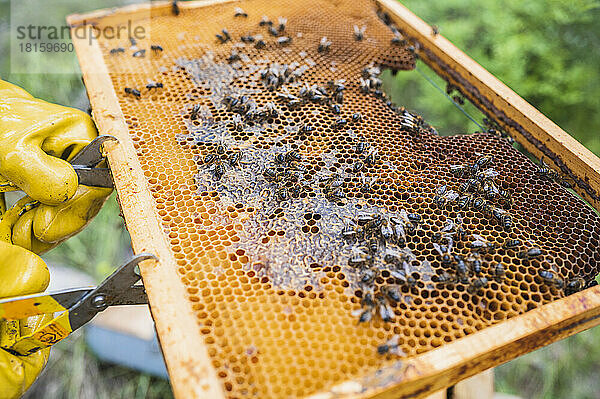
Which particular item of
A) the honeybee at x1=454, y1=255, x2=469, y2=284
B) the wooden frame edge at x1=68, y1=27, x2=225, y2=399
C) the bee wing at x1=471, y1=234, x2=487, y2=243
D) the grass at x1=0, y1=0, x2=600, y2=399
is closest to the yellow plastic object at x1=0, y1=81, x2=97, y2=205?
the wooden frame edge at x1=68, y1=27, x2=225, y2=399

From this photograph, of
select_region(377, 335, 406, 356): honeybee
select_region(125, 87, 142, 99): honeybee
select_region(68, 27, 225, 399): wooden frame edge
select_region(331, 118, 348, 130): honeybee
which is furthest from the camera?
select_region(125, 87, 142, 99): honeybee

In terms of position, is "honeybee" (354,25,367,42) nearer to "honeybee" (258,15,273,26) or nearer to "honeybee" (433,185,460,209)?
"honeybee" (258,15,273,26)

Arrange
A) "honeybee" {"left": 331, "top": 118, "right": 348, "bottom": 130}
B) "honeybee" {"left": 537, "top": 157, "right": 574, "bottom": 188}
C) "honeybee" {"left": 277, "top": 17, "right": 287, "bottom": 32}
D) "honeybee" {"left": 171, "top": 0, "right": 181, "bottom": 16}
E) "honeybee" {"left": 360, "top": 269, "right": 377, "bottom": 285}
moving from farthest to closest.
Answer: "honeybee" {"left": 171, "top": 0, "right": 181, "bottom": 16}
"honeybee" {"left": 277, "top": 17, "right": 287, "bottom": 32}
"honeybee" {"left": 331, "top": 118, "right": 348, "bottom": 130}
"honeybee" {"left": 537, "top": 157, "right": 574, "bottom": 188}
"honeybee" {"left": 360, "top": 269, "right": 377, "bottom": 285}

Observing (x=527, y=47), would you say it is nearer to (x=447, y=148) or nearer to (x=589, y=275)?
(x=447, y=148)

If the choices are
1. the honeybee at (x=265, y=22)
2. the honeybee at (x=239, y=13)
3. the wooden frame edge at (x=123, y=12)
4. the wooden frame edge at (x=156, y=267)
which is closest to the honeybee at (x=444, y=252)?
the wooden frame edge at (x=156, y=267)

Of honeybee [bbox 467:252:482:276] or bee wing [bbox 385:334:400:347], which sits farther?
honeybee [bbox 467:252:482:276]

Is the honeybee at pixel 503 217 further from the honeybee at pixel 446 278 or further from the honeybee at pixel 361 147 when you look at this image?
the honeybee at pixel 361 147

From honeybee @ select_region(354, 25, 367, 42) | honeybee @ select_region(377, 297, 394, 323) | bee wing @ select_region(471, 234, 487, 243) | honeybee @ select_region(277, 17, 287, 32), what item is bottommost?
honeybee @ select_region(377, 297, 394, 323)

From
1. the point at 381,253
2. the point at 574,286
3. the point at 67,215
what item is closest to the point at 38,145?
the point at 67,215

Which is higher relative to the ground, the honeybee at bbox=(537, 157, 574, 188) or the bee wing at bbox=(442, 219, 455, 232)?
the honeybee at bbox=(537, 157, 574, 188)
